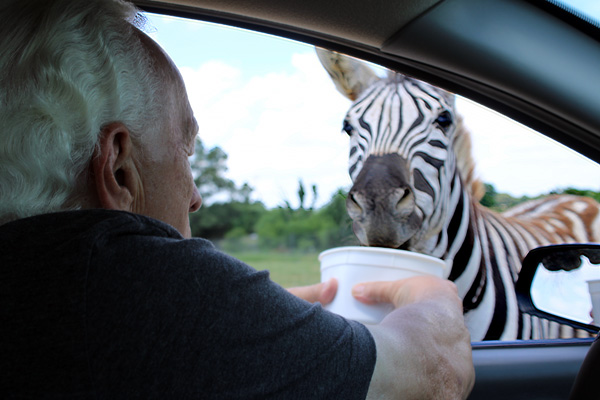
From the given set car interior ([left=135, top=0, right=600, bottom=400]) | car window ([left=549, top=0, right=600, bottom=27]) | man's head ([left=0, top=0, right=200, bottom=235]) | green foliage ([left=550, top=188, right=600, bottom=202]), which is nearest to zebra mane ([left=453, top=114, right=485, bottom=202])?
green foliage ([left=550, top=188, right=600, bottom=202])

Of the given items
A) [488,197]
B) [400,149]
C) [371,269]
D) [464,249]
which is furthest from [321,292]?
[488,197]

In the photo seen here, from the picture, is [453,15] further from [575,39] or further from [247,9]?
[247,9]

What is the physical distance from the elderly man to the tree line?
4.18ft

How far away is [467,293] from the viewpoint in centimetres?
249

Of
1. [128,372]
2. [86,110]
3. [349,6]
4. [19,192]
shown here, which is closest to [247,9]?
[349,6]

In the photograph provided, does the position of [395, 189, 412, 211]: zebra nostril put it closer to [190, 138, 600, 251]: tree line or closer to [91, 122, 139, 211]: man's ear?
[190, 138, 600, 251]: tree line

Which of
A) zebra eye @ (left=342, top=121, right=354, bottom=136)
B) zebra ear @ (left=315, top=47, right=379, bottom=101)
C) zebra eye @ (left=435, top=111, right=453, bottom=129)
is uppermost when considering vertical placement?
zebra ear @ (left=315, top=47, right=379, bottom=101)

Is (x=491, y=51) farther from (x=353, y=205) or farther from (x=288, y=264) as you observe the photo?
(x=288, y=264)

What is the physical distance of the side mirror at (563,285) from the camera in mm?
1534

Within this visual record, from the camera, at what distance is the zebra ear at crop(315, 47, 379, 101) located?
2166 millimetres

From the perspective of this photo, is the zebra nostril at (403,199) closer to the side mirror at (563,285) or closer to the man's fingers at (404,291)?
the side mirror at (563,285)

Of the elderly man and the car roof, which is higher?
the car roof

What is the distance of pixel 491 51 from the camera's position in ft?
4.72

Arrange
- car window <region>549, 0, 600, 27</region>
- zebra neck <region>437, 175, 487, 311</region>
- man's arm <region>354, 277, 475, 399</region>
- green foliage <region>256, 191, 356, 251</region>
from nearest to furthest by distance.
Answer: man's arm <region>354, 277, 475, 399</region> → car window <region>549, 0, 600, 27</region> → green foliage <region>256, 191, 356, 251</region> → zebra neck <region>437, 175, 487, 311</region>
